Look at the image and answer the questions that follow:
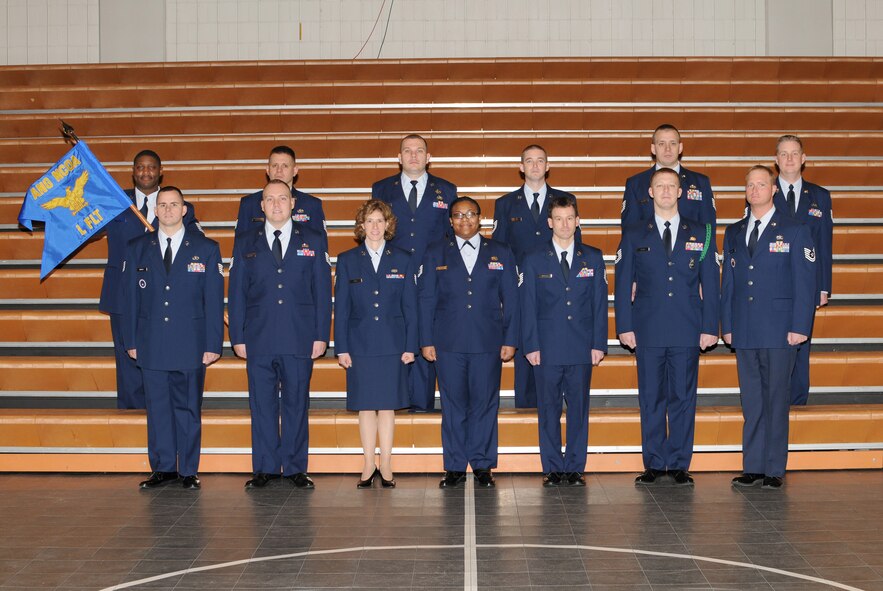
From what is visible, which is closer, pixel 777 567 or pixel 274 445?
pixel 777 567

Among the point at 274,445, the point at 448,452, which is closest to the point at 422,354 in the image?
the point at 448,452

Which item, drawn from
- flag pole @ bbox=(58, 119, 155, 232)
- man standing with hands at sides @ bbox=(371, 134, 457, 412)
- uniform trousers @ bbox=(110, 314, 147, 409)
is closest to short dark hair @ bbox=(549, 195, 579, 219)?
man standing with hands at sides @ bbox=(371, 134, 457, 412)

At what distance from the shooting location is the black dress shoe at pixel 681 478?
5.58 metres

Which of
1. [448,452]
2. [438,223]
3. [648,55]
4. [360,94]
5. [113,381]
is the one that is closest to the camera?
[448,452]

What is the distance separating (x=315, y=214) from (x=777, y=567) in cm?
353

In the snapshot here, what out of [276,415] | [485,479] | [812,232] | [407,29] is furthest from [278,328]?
[407,29]

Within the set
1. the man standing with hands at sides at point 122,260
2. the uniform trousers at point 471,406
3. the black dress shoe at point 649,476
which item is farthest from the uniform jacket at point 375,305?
the black dress shoe at point 649,476

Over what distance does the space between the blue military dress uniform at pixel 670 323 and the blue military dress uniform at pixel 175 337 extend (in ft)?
7.91

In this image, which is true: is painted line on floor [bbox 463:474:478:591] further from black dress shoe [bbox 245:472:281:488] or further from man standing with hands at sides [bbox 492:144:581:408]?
black dress shoe [bbox 245:472:281:488]

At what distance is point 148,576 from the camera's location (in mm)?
4043

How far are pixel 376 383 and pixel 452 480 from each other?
2.31ft

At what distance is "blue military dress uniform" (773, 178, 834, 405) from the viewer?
6.18 metres

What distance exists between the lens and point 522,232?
244 inches

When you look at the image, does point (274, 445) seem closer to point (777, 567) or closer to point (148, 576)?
point (148, 576)
